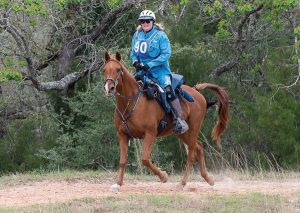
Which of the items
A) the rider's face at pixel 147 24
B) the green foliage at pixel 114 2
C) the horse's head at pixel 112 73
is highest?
the green foliage at pixel 114 2

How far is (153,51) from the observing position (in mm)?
10992

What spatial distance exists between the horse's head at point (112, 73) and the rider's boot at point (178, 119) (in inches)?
43.6

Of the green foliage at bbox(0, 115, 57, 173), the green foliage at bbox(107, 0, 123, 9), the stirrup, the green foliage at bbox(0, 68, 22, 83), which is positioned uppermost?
the green foliage at bbox(107, 0, 123, 9)

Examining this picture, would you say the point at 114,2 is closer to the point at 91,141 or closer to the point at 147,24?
the point at 91,141

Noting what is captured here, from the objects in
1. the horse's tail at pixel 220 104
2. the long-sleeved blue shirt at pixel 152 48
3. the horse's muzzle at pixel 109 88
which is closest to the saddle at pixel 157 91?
the long-sleeved blue shirt at pixel 152 48

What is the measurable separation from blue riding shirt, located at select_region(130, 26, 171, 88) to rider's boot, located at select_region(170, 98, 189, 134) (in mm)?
365

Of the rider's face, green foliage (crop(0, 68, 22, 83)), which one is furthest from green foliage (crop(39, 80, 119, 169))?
the rider's face

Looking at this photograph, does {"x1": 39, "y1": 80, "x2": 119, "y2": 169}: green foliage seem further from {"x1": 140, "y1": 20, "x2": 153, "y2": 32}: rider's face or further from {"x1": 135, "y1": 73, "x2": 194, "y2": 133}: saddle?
{"x1": 140, "y1": 20, "x2": 153, "y2": 32}: rider's face

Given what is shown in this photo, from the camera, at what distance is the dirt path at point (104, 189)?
1037 cm

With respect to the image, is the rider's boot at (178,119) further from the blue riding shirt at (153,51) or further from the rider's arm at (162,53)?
the rider's arm at (162,53)

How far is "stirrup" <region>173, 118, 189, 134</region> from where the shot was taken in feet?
36.9

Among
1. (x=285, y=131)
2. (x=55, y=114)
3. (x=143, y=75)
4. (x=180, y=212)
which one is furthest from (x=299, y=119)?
(x=180, y=212)

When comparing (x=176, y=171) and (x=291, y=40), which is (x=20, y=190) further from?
(x=291, y=40)

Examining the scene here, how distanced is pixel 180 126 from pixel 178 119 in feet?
0.37
